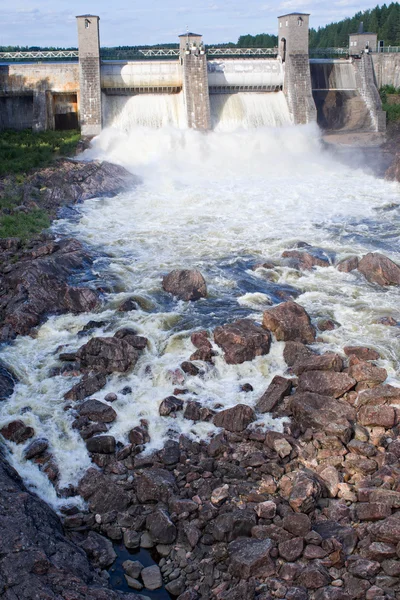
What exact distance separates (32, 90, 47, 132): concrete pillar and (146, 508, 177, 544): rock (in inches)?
1130

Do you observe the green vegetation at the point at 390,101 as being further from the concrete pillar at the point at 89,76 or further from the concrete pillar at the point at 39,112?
the concrete pillar at the point at 39,112

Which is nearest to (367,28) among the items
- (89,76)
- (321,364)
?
(89,76)

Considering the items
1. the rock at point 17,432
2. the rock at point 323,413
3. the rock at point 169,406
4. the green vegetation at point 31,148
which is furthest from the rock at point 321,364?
the green vegetation at point 31,148

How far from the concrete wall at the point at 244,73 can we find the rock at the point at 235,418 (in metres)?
27.5

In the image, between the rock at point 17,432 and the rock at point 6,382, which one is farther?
the rock at point 6,382

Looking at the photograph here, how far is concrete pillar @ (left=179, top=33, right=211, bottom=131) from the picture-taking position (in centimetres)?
3431

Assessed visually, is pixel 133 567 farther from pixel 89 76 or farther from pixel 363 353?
pixel 89 76

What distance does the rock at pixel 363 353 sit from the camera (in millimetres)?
13734

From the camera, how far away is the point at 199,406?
40.8ft

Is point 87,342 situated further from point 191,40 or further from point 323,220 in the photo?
point 191,40

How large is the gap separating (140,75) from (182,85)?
2.36 metres

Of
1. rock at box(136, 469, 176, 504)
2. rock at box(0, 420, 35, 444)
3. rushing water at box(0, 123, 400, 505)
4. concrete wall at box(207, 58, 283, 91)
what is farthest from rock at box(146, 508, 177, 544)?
concrete wall at box(207, 58, 283, 91)

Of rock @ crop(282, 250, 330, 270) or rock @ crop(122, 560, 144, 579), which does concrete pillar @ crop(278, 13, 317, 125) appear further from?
rock @ crop(122, 560, 144, 579)

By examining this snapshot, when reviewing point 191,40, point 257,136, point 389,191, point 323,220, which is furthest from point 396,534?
point 191,40
